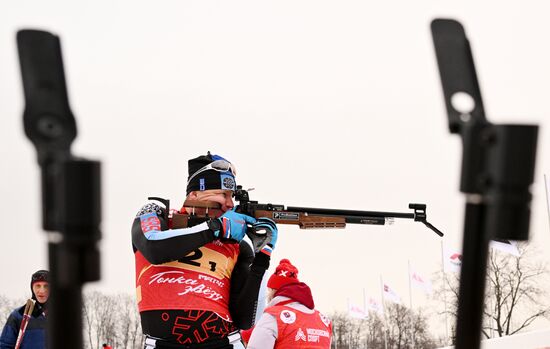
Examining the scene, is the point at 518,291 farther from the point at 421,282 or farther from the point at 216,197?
the point at 216,197

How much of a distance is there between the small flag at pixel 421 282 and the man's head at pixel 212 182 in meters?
12.1

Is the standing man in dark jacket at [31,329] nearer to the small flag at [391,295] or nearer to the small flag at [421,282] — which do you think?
the small flag at [421,282]

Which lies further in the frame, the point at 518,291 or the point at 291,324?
the point at 518,291

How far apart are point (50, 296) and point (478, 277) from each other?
38cm

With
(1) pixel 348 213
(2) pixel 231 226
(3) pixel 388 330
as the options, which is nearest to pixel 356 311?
(3) pixel 388 330

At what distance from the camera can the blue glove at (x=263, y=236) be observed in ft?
10.6

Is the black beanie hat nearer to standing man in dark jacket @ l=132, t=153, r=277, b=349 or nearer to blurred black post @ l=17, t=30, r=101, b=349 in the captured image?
standing man in dark jacket @ l=132, t=153, r=277, b=349

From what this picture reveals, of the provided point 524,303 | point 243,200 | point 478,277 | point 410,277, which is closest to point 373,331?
point 410,277

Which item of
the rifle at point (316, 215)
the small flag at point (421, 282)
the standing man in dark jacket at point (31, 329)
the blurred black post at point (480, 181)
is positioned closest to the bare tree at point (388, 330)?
the small flag at point (421, 282)

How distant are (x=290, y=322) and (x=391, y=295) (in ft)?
38.6

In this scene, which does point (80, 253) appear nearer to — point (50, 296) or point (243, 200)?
point (50, 296)

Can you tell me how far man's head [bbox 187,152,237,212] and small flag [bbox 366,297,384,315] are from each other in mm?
13337

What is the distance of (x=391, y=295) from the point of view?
51.4ft

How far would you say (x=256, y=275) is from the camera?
3.11 metres
